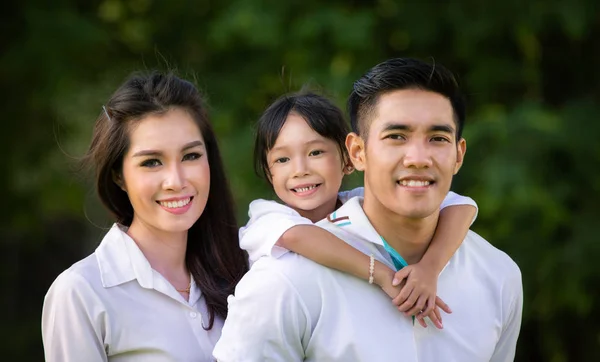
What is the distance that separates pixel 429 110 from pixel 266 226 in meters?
0.65

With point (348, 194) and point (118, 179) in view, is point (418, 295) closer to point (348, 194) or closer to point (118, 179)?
point (348, 194)

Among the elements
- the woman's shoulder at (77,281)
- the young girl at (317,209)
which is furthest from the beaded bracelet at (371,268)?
the woman's shoulder at (77,281)

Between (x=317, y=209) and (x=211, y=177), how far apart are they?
16.4 inches

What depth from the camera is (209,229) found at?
358cm

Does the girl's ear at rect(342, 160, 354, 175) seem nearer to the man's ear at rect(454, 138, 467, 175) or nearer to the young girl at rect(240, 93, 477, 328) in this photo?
the young girl at rect(240, 93, 477, 328)

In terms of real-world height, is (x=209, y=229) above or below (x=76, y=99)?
below

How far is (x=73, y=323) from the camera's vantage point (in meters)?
3.00

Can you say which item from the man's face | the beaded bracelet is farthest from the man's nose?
the beaded bracelet

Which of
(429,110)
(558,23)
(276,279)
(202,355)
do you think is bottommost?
(202,355)

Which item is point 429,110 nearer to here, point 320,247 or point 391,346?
point 320,247


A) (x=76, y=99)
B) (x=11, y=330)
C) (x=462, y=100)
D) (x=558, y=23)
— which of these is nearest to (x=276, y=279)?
(x=462, y=100)

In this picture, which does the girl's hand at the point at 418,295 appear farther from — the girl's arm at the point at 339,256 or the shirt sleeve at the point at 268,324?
the shirt sleeve at the point at 268,324

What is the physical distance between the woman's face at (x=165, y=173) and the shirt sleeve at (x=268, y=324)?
2.09ft

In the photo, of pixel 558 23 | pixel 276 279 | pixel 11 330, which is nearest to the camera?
pixel 276 279
